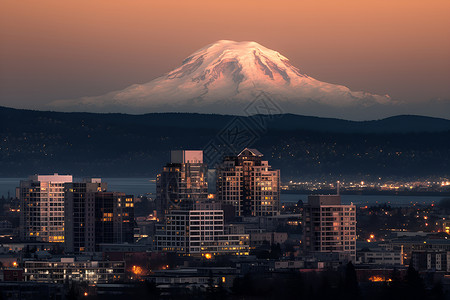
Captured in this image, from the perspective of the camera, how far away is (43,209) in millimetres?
191625

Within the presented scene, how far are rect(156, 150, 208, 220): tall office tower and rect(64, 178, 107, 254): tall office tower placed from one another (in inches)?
392

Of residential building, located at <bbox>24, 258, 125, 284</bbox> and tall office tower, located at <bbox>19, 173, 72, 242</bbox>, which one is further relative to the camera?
tall office tower, located at <bbox>19, 173, 72, 242</bbox>

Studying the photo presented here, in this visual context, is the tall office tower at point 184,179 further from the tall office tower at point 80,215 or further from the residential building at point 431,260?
the residential building at point 431,260

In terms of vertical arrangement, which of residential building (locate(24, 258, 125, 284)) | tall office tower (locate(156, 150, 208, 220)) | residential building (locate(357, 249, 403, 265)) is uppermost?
tall office tower (locate(156, 150, 208, 220))

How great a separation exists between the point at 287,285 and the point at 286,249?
41.8 metres

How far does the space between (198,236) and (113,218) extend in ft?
64.5

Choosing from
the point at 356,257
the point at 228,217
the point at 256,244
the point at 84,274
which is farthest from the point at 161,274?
the point at 228,217

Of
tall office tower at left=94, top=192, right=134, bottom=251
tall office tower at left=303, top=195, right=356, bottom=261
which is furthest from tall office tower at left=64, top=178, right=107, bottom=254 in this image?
tall office tower at left=303, top=195, right=356, bottom=261

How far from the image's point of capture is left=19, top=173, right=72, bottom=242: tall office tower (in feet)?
620

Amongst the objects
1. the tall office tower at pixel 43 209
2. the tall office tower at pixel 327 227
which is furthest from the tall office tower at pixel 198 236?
the tall office tower at pixel 43 209

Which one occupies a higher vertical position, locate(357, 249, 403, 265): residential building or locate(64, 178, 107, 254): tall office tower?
locate(64, 178, 107, 254): tall office tower

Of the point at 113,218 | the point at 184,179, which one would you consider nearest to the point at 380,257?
the point at 113,218

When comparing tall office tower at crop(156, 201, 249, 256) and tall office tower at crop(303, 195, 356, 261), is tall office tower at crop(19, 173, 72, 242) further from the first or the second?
tall office tower at crop(303, 195, 356, 261)

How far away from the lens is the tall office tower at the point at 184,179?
618ft
